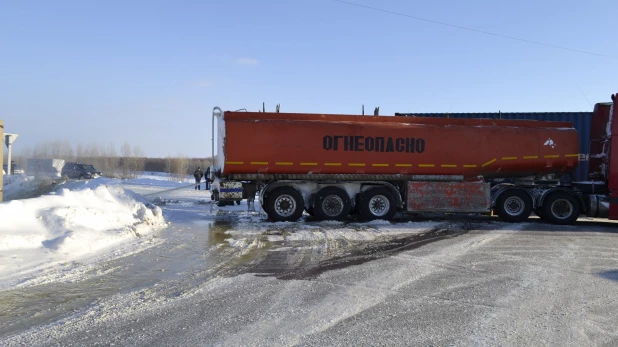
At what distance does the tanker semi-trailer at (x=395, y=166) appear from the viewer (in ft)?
45.0

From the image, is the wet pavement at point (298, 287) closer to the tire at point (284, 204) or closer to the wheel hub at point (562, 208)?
the tire at point (284, 204)

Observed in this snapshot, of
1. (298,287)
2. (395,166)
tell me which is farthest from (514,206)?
(298,287)

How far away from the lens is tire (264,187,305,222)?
13.9m

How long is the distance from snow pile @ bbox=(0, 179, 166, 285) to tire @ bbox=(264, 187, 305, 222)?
3121 millimetres

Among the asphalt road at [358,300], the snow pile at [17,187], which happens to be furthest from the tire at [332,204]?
the snow pile at [17,187]

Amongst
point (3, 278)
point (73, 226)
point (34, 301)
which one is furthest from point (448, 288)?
point (73, 226)

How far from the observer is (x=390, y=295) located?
5.97 m

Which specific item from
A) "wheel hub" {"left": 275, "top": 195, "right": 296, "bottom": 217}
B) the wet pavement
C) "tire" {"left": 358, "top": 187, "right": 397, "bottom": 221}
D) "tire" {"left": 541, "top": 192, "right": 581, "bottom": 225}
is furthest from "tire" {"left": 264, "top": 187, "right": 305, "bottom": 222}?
"tire" {"left": 541, "top": 192, "right": 581, "bottom": 225}

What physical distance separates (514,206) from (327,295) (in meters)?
10.7

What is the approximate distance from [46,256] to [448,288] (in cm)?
656

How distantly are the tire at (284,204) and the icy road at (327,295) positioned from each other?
3.40 m

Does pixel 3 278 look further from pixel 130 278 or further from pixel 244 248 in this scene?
pixel 244 248

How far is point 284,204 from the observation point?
1397 centimetres

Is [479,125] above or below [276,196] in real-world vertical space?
above
